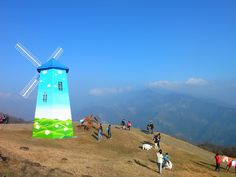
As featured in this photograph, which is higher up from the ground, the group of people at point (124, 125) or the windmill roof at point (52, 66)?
the windmill roof at point (52, 66)

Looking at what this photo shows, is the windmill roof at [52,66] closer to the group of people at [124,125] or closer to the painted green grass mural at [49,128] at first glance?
the painted green grass mural at [49,128]

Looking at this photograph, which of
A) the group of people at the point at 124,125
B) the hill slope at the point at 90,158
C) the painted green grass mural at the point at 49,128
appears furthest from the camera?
the group of people at the point at 124,125

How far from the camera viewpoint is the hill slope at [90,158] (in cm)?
3130

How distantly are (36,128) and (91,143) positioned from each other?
8.32m

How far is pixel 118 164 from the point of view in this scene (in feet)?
124

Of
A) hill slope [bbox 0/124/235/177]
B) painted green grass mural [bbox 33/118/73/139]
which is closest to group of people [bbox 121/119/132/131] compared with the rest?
hill slope [bbox 0/124/235/177]

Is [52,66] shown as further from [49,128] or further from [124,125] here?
[124,125]

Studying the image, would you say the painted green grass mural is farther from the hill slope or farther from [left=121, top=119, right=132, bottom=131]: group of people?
[left=121, top=119, right=132, bottom=131]: group of people

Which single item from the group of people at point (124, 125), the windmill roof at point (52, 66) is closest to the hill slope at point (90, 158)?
the group of people at point (124, 125)

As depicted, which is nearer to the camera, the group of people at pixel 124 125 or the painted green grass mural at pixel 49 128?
the painted green grass mural at pixel 49 128

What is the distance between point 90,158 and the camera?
1542 inches

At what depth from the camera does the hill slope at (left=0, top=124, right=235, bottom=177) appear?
31.3 metres

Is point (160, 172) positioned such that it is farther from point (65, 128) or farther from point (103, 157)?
point (65, 128)

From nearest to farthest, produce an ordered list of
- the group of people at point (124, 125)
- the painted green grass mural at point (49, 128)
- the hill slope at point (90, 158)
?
the hill slope at point (90, 158)
the painted green grass mural at point (49, 128)
the group of people at point (124, 125)
